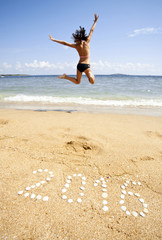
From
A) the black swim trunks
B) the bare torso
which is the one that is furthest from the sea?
the bare torso

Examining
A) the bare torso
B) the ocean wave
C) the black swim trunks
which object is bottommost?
the ocean wave

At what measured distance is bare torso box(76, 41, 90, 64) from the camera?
4949 mm

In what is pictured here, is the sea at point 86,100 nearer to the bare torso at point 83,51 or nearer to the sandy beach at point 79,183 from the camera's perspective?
the bare torso at point 83,51

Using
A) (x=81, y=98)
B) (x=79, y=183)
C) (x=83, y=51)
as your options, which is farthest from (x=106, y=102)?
(x=79, y=183)

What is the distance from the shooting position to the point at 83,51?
5.06m

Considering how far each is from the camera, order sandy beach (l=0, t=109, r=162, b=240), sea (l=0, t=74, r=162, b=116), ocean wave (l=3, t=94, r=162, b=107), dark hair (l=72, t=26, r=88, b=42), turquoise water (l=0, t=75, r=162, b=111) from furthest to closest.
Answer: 1. ocean wave (l=3, t=94, r=162, b=107)
2. turquoise water (l=0, t=75, r=162, b=111)
3. sea (l=0, t=74, r=162, b=116)
4. dark hair (l=72, t=26, r=88, b=42)
5. sandy beach (l=0, t=109, r=162, b=240)

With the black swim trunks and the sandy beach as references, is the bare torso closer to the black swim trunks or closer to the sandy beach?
the black swim trunks

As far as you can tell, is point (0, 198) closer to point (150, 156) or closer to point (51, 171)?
point (51, 171)

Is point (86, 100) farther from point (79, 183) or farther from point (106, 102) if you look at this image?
point (79, 183)

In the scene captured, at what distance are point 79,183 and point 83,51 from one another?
4400mm

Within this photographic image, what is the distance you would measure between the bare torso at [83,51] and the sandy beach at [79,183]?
2.74 m

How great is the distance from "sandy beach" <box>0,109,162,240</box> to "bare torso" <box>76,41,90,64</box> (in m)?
2.74

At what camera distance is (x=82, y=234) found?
1.53 metres

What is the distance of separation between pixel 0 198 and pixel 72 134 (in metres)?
2.08
